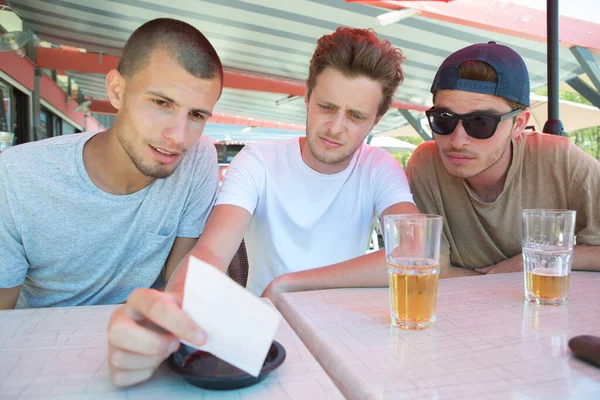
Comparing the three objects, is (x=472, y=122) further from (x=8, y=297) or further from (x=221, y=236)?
(x=8, y=297)

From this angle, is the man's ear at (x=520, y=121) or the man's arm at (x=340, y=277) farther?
the man's ear at (x=520, y=121)

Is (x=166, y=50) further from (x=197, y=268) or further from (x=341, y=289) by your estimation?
(x=197, y=268)

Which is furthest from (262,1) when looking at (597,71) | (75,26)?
(597,71)

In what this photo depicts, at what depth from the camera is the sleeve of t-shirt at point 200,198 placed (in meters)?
1.67

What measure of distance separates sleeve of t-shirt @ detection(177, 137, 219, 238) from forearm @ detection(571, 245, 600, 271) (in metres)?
1.28

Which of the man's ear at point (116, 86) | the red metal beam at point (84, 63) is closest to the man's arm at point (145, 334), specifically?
the man's ear at point (116, 86)

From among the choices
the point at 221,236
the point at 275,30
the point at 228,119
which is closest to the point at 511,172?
the point at 221,236

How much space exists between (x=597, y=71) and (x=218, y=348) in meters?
6.18

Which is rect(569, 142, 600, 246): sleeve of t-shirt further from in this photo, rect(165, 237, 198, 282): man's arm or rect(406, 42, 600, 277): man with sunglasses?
rect(165, 237, 198, 282): man's arm

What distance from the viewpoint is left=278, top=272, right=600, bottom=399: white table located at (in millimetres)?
628

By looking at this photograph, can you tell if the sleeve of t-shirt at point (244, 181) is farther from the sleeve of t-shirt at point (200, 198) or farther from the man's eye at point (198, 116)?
the man's eye at point (198, 116)

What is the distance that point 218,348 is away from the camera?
0.58 m

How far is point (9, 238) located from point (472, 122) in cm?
162

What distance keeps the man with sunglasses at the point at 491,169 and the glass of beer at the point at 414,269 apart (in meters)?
0.87
